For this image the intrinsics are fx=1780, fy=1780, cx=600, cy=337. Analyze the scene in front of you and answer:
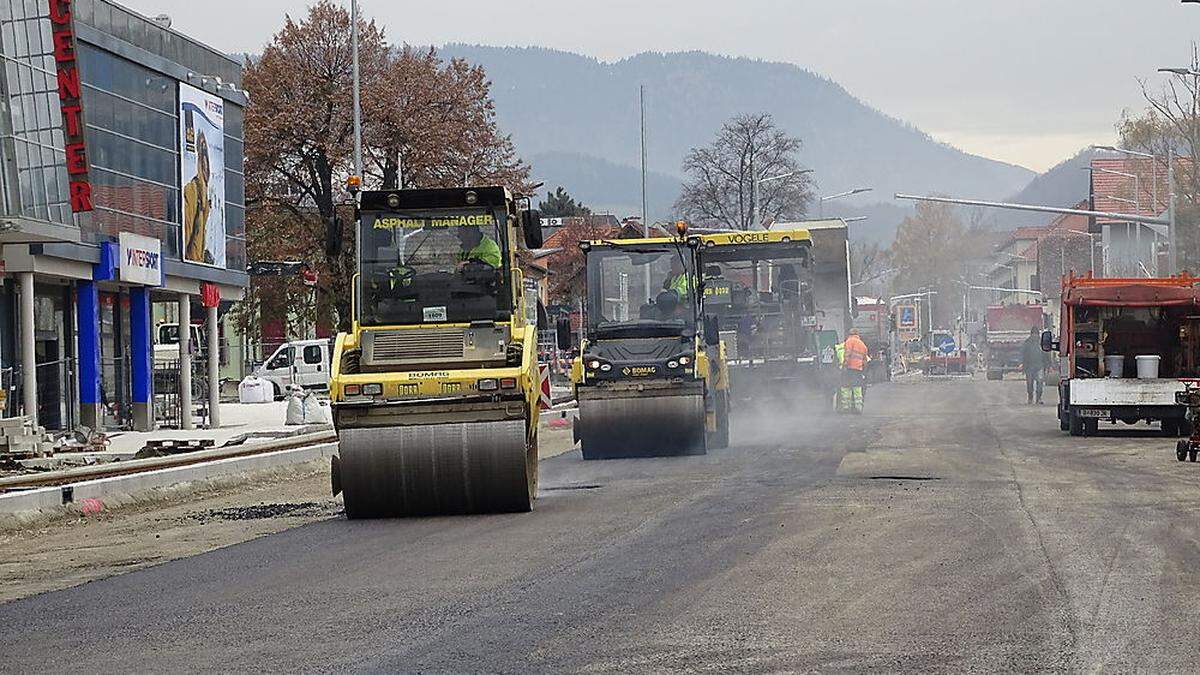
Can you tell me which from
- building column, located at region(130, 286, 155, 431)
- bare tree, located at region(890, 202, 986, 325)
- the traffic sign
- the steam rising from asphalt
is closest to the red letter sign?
building column, located at region(130, 286, 155, 431)

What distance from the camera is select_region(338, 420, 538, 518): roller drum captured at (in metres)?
15.9

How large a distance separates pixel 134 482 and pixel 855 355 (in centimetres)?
2086

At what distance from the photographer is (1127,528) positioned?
14352 millimetres

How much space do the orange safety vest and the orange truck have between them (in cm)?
730

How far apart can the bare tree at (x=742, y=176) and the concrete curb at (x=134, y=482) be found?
226ft

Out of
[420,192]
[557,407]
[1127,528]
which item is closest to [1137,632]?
[1127,528]

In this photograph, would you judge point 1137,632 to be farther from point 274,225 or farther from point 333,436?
point 274,225

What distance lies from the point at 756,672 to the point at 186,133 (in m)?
35.0

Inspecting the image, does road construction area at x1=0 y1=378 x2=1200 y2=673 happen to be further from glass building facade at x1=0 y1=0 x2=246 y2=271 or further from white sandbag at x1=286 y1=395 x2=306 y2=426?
white sandbag at x1=286 y1=395 x2=306 y2=426

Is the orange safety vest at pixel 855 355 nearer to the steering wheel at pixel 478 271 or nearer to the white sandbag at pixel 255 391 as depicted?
the steering wheel at pixel 478 271

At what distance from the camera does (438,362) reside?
1650 cm

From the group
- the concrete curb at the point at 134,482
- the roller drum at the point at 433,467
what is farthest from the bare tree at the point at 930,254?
the roller drum at the point at 433,467

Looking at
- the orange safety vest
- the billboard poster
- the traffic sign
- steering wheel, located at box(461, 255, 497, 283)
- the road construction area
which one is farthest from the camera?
the traffic sign

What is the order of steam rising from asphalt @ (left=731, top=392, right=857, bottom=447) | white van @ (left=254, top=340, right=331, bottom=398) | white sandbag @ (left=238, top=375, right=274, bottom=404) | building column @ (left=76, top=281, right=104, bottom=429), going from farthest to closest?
white van @ (left=254, top=340, right=331, bottom=398) < white sandbag @ (left=238, top=375, right=274, bottom=404) < building column @ (left=76, top=281, right=104, bottom=429) < steam rising from asphalt @ (left=731, top=392, right=857, bottom=447)
